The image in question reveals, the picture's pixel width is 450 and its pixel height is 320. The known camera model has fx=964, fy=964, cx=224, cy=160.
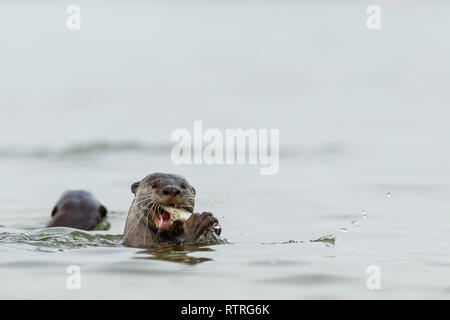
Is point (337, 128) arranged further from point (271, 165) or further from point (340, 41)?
point (340, 41)

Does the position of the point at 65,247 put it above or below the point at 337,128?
below

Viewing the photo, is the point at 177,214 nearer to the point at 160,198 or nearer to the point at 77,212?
the point at 160,198

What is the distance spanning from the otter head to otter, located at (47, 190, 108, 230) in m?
1.94

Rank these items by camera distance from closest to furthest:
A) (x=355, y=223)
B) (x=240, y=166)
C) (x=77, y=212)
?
(x=355, y=223) < (x=77, y=212) < (x=240, y=166)

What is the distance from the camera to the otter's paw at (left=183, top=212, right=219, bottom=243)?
23.3 ft

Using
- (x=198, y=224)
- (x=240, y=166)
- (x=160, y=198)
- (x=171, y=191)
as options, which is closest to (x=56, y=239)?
(x=160, y=198)

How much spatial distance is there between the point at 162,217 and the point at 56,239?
1183 millimetres

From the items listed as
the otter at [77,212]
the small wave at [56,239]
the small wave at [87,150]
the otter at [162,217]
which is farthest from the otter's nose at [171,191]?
the small wave at [87,150]

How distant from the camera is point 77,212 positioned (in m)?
9.76

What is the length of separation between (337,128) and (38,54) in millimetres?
11167

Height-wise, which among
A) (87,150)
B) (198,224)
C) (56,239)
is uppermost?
(87,150)

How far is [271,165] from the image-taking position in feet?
47.2

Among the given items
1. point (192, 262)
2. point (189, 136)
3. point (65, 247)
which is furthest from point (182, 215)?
point (189, 136)

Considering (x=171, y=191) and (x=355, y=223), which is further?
(x=355, y=223)
